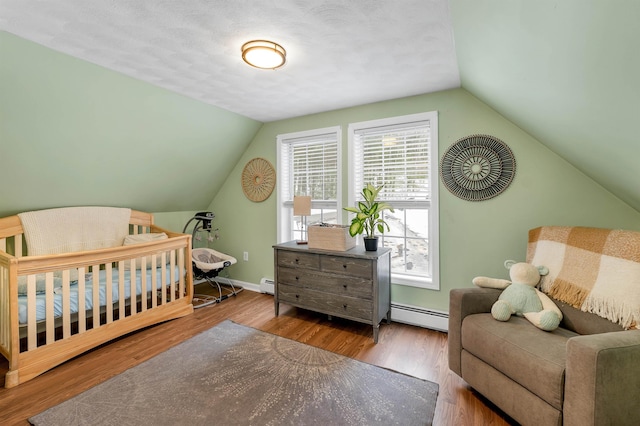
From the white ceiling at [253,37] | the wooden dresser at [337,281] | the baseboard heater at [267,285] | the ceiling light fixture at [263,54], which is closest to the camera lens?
the white ceiling at [253,37]

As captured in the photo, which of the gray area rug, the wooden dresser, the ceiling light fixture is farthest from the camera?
the wooden dresser

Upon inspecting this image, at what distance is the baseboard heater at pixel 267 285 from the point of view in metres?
3.72

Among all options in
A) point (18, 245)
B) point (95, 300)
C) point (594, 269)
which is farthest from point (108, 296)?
point (594, 269)

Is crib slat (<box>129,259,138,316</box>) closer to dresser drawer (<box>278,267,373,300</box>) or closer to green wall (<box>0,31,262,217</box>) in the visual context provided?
green wall (<box>0,31,262,217</box>)

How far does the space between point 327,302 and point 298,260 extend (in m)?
0.50

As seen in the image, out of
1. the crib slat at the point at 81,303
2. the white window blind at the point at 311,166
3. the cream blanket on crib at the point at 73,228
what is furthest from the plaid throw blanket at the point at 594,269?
the cream blanket on crib at the point at 73,228

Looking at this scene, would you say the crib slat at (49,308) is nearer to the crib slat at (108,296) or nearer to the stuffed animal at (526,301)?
the crib slat at (108,296)

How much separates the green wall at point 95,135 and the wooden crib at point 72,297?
0.51 meters

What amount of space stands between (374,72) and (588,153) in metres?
1.56

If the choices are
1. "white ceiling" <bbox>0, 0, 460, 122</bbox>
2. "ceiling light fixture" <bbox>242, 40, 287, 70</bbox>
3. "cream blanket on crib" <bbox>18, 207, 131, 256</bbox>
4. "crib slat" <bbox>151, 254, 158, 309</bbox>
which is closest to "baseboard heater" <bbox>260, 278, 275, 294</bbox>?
"crib slat" <bbox>151, 254, 158, 309</bbox>

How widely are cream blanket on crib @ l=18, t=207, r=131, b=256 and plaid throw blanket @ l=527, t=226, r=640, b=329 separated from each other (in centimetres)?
408

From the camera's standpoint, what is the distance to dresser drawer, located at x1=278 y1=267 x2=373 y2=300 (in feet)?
8.33

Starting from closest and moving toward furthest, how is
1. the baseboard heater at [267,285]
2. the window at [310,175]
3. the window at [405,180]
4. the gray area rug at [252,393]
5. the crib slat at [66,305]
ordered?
the gray area rug at [252,393], the crib slat at [66,305], the window at [405,180], the window at [310,175], the baseboard heater at [267,285]

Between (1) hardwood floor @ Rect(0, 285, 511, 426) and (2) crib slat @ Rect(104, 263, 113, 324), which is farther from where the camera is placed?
(2) crib slat @ Rect(104, 263, 113, 324)
